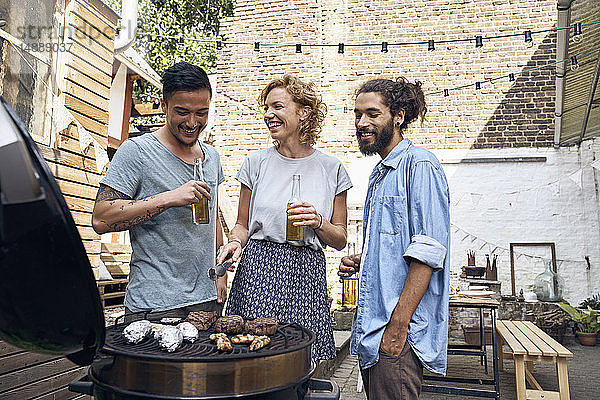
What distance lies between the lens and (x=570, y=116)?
727 centimetres

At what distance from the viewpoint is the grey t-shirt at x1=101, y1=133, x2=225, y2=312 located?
5.87ft

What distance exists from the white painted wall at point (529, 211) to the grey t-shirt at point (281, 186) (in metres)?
6.03

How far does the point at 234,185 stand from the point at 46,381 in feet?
19.3

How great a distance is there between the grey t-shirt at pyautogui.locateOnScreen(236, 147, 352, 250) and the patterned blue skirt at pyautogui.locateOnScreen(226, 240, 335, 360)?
0.19ft

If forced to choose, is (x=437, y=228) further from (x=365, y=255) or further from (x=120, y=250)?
(x=120, y=250)

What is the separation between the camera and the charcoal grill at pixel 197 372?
1.22 meters

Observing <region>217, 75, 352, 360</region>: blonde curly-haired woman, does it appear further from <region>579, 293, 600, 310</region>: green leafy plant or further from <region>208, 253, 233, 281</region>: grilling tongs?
<region>579, 293, 600, 310</region>: green leafy plant

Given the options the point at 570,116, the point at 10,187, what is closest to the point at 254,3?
the point at 570,116

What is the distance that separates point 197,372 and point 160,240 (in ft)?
2.42

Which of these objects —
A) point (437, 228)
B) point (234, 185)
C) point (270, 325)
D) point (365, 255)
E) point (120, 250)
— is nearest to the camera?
point (270, 325)

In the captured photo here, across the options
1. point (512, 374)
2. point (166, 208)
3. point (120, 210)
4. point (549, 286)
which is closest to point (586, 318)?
point (549, 286)

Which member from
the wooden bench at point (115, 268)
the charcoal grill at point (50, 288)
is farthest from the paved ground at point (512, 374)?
the charcoal grill at point (50, 288)

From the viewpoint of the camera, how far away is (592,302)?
725 cm

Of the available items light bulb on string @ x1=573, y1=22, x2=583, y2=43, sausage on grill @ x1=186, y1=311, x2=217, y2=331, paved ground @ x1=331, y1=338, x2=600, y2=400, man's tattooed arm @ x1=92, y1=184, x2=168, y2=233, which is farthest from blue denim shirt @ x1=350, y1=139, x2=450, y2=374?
light bulb on string @ x1=573, y1=22, x2=583, y2=43
